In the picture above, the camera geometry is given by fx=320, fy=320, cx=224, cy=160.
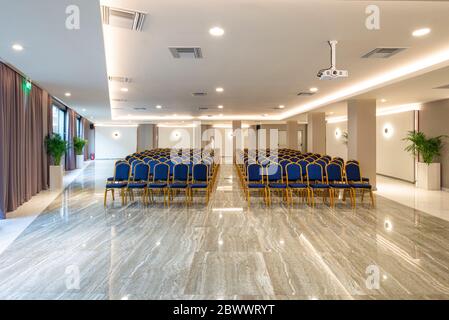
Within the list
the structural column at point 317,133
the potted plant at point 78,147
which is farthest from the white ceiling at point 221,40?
the potted plant at point 78,147

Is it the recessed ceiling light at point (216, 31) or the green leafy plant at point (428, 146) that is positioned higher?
the recessed ceiling light at point (216, 31)

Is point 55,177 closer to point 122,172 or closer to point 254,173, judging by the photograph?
point 122,172

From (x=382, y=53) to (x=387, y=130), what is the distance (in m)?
9.05

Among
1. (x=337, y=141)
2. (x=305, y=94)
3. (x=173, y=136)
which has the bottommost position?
(x=337, y=141)

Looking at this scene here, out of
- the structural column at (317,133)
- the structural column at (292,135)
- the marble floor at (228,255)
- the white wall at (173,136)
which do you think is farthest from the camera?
the white wall at (173,136)

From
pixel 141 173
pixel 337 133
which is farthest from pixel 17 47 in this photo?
pixel 337 133

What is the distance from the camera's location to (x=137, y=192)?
9.10 meters

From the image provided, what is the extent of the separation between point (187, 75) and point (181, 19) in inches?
141

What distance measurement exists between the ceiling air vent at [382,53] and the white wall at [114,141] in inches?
862

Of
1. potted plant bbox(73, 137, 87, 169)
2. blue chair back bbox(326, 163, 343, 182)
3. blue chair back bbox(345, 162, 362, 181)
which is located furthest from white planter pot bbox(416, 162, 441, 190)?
potted plant bbox(73, 137, 87, 169)

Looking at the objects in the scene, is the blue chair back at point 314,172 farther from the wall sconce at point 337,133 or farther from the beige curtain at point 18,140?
the wall sconce at point 337,133

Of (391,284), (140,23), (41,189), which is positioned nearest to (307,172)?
(391,284)

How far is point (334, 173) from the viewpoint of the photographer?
778 centimetres

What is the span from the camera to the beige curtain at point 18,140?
6410 mm
